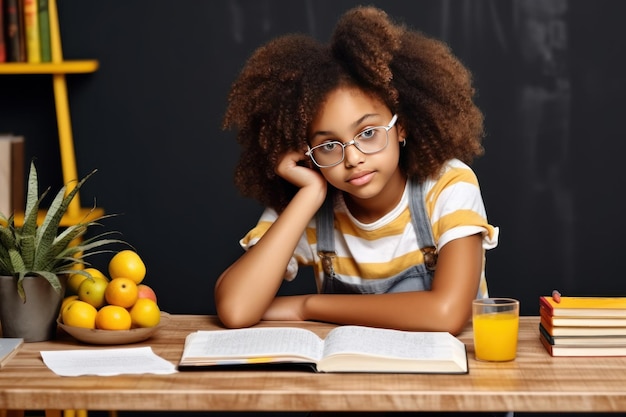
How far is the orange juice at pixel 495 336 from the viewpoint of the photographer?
1.71 meters

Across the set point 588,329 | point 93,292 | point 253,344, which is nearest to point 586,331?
point 588,329

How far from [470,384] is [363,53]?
0.86 meters

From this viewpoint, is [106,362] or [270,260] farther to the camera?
[270,260]

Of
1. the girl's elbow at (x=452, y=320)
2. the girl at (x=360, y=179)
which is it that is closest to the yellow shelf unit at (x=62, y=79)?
the girl at (x=360, y=179)

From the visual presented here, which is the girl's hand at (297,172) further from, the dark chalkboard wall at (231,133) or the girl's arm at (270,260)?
the dark chalkboard wall at (231,133)

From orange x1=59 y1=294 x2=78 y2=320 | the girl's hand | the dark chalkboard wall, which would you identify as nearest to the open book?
orange x1=59 y1=294 x2=78 y2=320

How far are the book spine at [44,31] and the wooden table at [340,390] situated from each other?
172cm

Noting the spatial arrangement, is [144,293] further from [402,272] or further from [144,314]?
[402,272]

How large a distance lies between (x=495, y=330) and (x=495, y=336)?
11mm

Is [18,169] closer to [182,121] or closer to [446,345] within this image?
[182,121]

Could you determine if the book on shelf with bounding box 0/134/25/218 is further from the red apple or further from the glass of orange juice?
the glass of orange juice

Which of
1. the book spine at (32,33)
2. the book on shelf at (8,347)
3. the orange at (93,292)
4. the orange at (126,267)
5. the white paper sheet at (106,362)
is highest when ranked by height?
the book spine at (32,33)

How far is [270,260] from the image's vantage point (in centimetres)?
214

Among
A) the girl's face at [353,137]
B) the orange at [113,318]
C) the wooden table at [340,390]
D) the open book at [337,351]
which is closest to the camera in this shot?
the wooden table at [340,390]
